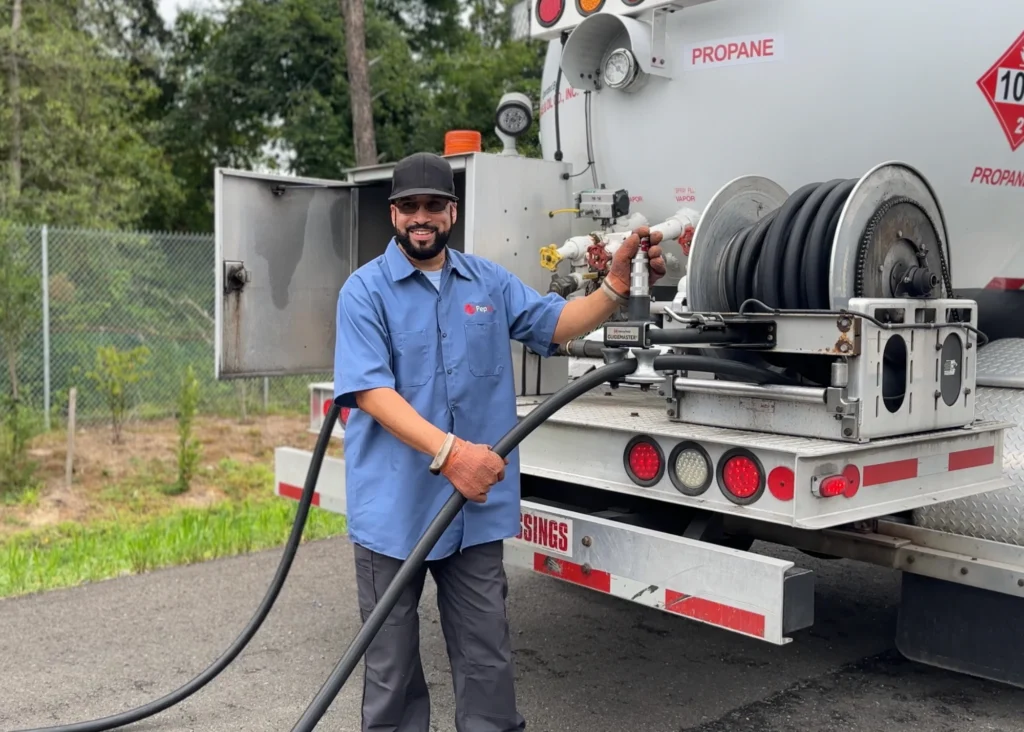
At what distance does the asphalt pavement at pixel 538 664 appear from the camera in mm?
3893

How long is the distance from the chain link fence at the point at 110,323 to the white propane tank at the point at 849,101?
5.53m

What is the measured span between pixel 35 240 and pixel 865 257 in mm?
8361

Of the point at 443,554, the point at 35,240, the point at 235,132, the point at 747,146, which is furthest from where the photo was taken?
the point at 235,132

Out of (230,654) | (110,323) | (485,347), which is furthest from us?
(110,323)

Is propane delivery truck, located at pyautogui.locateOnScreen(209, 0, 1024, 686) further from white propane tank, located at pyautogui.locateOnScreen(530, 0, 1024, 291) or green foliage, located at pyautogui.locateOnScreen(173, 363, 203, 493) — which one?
green foliage, located at pyautogui.locateOnScreen(173, 363, 203, 493)

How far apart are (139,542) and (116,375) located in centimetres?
281

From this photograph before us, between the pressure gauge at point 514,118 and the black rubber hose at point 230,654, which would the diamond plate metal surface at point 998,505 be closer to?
the black rubber hose at point 230,654

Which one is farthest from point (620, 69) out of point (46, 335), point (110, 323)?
point (110, 323)

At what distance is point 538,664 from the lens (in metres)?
4.42

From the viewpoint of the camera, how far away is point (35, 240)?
31.6 ft

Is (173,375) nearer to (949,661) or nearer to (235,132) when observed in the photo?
(949,661)

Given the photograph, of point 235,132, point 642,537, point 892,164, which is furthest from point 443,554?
point 235,132

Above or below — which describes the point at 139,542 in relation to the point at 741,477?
below

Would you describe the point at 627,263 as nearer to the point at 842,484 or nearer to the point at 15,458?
the point at 842,484
